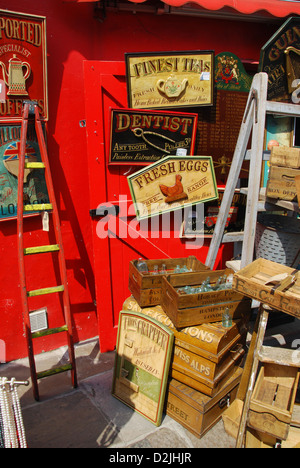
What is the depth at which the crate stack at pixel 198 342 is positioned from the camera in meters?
2.87

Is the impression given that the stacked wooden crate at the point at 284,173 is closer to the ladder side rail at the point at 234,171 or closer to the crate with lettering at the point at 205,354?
the ladder side rail at the point at 234,171

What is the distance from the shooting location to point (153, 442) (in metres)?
2.83

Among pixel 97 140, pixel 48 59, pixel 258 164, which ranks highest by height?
pixel 48 59

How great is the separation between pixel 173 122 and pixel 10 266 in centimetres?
226

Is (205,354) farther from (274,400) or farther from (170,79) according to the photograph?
(170,79)

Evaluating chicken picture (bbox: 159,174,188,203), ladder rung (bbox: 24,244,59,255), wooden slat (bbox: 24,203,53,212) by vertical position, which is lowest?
ladder rung (bbox: 24,244,59,255)

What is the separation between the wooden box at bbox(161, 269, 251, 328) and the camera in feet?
9.74

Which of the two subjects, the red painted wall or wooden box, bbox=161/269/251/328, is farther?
the red painted wall

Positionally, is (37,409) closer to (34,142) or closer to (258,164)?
(34,142)

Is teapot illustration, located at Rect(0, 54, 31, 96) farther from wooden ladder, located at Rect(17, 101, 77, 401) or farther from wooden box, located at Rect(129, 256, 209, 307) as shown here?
wooden box, located at Rect(129, 256, 209, 307)

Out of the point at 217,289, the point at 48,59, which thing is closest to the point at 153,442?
the point at 217,289

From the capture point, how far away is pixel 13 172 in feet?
11.3

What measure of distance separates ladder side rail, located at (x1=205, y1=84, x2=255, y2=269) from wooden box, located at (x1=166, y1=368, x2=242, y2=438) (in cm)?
122

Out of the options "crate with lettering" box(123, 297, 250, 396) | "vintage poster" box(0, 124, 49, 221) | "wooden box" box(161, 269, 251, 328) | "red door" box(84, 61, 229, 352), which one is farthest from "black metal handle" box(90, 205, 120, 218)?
"crate with lettering" box(123, 297, 250, 396)
